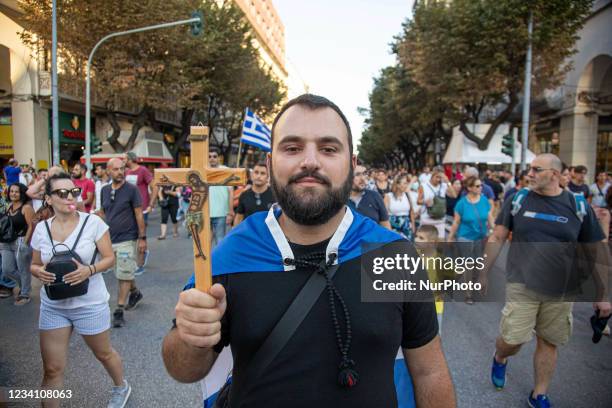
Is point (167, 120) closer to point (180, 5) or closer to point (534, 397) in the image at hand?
point (180, 5)

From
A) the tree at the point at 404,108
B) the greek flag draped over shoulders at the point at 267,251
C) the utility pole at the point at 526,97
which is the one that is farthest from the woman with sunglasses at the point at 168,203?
the tree at the point at 404,108

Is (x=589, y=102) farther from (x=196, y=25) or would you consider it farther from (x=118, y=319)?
(x=118, y=319)

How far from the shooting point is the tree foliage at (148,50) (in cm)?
1641

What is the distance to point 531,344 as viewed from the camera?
467cm

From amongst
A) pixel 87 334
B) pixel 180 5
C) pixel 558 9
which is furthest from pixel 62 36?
pixel 558 9

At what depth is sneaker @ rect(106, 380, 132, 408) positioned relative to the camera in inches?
128

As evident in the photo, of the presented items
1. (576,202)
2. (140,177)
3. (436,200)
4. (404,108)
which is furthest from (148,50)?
(576,202)

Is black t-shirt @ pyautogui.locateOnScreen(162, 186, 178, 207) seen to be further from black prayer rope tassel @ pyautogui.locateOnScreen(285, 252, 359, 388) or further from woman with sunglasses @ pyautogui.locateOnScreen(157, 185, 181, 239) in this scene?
black prayer rope tassel @ pyautogui.locateOnScreen(285, 252, 359, 388)

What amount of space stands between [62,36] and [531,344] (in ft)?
62.5

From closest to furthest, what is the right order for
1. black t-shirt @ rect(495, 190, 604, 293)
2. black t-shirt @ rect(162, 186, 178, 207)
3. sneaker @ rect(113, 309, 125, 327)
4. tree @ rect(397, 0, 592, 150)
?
black t-shirt @ rect(495, 190, 604, 293), sneaker @ rect(113, 309, 125, 327), black t-shirt @ rect(162, 186, 178, 207), tree @ rect(397, 0, 592, 150)

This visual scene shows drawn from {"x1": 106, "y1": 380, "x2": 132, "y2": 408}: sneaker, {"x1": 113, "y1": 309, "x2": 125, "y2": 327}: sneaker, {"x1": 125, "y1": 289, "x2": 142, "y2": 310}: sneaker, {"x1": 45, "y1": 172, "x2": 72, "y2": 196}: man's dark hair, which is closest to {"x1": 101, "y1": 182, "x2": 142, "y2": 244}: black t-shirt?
{"x1": 125, "y1": 289, "x2": 142, "y2": 310}: sneaker

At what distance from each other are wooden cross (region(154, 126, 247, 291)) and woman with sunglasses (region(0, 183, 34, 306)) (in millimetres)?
5501

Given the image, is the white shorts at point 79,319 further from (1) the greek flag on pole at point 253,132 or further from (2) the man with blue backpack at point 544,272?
(1) the greek flag on pole at point 253,132

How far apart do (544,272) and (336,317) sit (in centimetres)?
263
